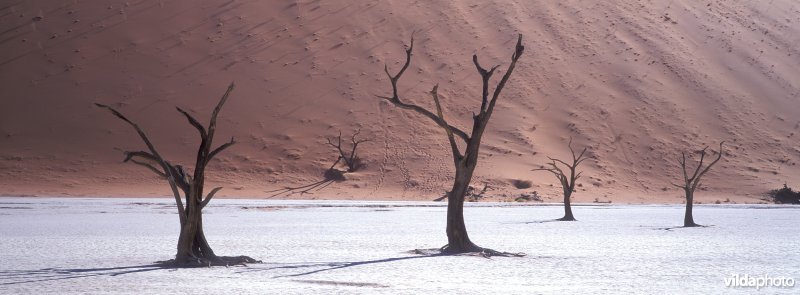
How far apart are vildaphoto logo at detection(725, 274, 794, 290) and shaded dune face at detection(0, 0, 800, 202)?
31799 mm

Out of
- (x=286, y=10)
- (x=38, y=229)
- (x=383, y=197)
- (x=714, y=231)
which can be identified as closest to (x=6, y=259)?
(x=38, y=229)

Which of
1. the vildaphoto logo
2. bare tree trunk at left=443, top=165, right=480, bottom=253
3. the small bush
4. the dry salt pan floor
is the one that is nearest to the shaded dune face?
the small bush

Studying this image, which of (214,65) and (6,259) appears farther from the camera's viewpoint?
(214,65)

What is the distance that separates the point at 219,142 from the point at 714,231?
32.2 m

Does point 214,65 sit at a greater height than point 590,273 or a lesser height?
greater

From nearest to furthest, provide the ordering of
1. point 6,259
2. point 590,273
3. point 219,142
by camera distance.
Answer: point 590,273
point 6,259
point 219,142

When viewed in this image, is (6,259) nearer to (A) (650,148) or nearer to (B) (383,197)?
(B) (383,197)

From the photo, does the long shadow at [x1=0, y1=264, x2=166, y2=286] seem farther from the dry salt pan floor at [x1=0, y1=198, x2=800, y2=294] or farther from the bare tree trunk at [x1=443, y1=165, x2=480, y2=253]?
the bare tree trunk at [x1=443, y1=165, x2=480, y2=253]

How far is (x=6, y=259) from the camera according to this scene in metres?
14.5

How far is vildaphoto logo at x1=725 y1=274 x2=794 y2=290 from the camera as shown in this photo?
11500 mm

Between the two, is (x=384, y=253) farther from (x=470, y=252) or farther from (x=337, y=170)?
(x=337, y=170)

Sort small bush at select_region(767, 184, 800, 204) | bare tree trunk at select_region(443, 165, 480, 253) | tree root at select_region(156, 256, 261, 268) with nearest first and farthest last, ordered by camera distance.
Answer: tree root at select_region(156, 256, 261, 268), bare tree trunk at select_region(443, 165, 480, 253), small bush at select_region(767, 184, 800, 204)

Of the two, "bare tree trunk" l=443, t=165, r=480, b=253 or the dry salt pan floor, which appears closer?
the dry salt pan floor

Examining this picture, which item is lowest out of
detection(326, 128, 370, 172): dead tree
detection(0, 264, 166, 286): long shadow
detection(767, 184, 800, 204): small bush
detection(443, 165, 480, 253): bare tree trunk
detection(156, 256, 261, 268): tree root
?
detection(0, 264, 166, 286): long shadow
